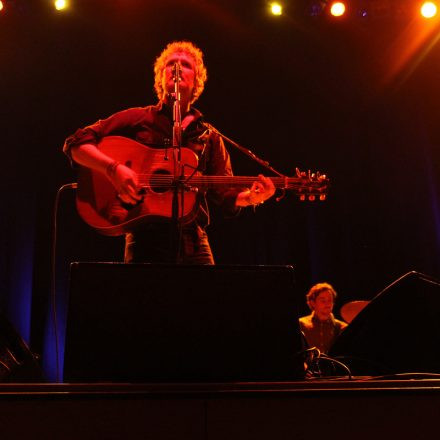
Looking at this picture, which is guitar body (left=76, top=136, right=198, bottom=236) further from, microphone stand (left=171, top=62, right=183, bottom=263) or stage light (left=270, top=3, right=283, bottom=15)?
stage light (left=270, top=3, right=283, bottom=15)

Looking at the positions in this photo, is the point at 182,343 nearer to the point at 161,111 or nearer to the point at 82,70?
the point at 161,111

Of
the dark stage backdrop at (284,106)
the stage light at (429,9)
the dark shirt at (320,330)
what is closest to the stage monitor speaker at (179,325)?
the dark shirt at (320,330)

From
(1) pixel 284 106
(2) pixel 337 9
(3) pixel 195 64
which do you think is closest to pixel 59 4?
(1) pixel 284 106

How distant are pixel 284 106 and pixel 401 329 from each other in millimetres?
4743

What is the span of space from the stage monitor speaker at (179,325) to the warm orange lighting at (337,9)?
4945mm

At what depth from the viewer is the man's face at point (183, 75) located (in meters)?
2.99

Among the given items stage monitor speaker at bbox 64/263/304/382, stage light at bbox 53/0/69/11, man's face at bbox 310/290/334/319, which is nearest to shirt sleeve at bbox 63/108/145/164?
stage monitor speaker at bbox 64/263/304/382

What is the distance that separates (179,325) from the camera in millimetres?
1387

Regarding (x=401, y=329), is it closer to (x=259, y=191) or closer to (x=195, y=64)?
(x=259, y=191)

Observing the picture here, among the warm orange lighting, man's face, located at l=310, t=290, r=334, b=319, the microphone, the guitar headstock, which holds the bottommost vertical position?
man's face, located at l=310, t=290, r=334, b=319

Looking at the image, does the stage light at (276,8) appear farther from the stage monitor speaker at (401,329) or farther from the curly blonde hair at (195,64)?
the stage monitor speaker at (401,329)

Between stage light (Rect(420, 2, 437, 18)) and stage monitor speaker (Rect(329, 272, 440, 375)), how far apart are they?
470 centimetres

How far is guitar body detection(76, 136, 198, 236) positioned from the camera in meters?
2.69

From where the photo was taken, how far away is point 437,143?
6277 millimetres
